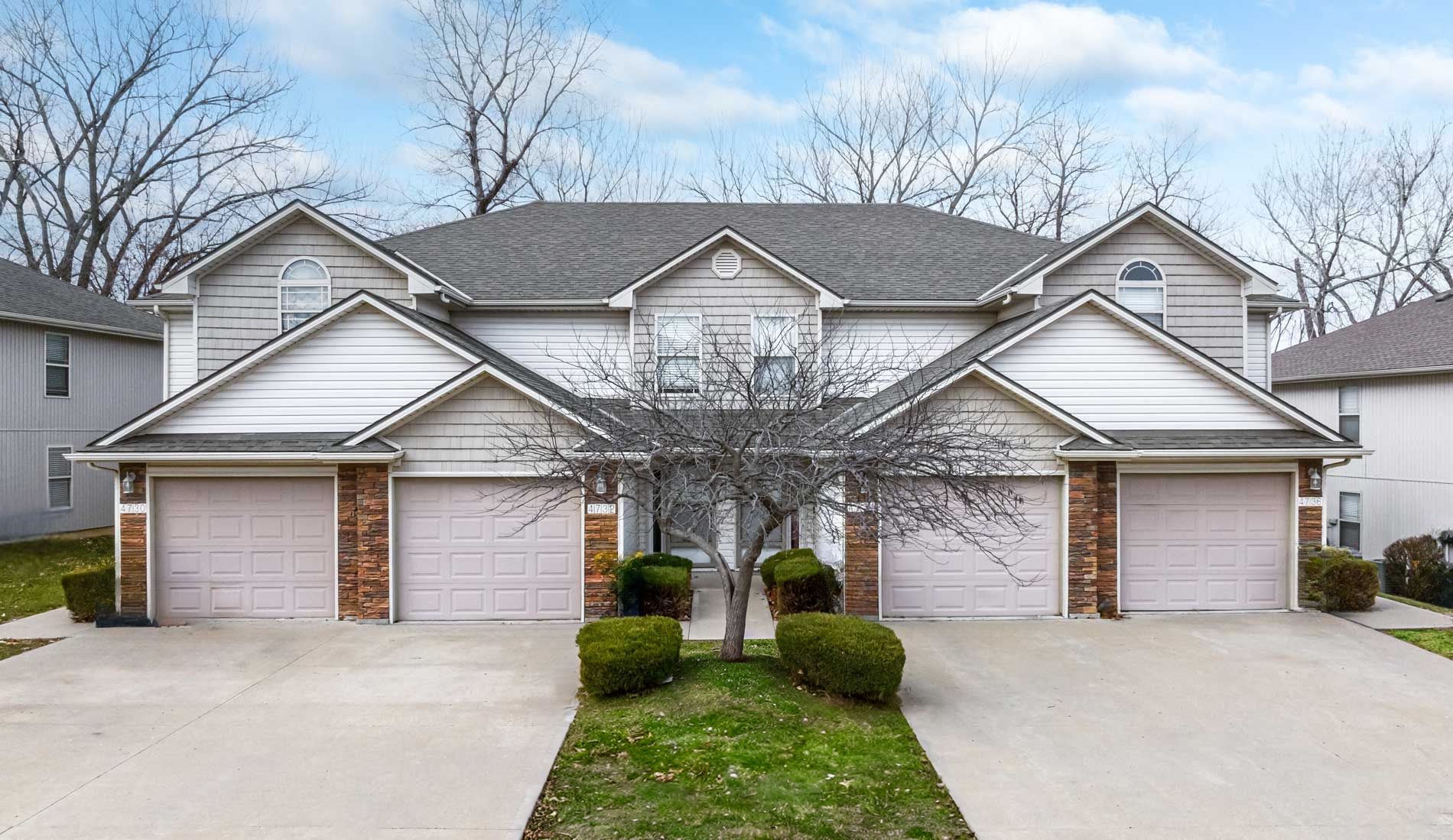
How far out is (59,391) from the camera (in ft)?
65.2

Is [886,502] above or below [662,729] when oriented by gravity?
above

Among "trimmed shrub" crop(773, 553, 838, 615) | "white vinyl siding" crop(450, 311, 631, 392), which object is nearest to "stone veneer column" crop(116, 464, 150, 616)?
"white vinyl siding" crop(450, 311, 631, 392)

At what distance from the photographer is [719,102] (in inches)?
1298

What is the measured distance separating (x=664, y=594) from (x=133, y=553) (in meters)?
8.05

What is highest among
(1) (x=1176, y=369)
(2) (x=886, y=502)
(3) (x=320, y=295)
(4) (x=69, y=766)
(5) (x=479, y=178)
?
(5) (x=479, y=178)

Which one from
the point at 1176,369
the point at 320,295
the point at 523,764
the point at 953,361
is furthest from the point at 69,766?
the point at 1176,369

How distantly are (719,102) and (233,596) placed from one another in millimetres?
26732

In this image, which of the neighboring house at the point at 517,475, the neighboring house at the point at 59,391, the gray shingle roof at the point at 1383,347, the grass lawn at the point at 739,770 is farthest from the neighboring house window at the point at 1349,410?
the neighboring house at the point at 59,391

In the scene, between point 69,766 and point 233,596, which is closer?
point 69,766

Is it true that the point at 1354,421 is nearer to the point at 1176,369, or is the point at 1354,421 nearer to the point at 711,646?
the point at 1176,369

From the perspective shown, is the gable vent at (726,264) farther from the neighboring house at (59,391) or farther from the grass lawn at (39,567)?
the neighboring house at (59,391)

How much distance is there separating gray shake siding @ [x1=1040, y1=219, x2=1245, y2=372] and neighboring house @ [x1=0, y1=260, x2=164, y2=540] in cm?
1953

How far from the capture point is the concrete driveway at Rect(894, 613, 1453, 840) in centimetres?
627

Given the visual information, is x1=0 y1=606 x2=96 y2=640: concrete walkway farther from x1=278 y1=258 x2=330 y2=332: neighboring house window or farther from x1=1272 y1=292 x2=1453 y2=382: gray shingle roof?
x1=1272 y1=292 x2=1453 y2=382: gray shingle roof
